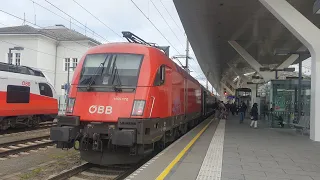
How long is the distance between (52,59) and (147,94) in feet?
121

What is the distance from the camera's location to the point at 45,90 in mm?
18328

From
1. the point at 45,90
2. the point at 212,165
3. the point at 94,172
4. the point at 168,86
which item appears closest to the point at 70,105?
the point at 94,172

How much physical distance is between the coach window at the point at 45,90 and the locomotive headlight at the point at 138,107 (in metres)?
11.6

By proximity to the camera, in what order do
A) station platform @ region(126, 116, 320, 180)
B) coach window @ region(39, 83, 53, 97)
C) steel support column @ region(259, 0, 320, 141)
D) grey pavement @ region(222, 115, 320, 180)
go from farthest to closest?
coach window @ region(39, 83, 53, 97)
steel support column @ region(259, 0, 320, 141)
grey pavement @ region(222, 115, 320, 180)
station platform @ region(126, 116, 320, 180)

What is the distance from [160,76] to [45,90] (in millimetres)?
11607

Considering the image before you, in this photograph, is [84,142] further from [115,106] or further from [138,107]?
[138,107]

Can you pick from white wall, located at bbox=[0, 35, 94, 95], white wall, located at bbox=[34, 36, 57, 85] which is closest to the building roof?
white wall, located at bbox=[0, 35, 94, 95]

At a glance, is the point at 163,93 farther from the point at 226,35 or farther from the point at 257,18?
the point at 226,35

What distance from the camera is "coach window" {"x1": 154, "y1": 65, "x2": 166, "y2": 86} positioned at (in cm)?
833

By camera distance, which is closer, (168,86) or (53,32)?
(168,86)

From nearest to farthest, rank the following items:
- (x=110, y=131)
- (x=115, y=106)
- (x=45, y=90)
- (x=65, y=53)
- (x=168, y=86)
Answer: (x=110, y=131)
(x=115, y=106)
(x=168, y=86)
(x=45, y=90)
(x=65, y=53)

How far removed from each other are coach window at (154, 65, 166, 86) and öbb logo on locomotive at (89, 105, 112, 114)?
51.8 inches

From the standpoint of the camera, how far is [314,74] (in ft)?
41.7

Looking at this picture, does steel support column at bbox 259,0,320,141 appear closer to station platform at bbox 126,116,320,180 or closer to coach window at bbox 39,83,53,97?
station platform at bbox 126,116,320,180
